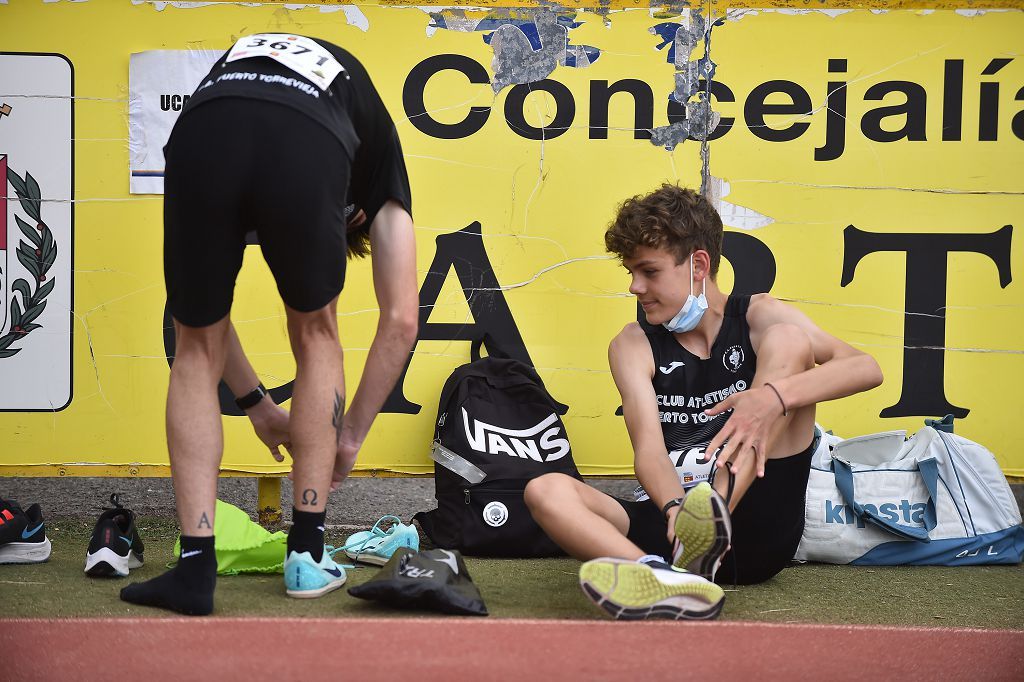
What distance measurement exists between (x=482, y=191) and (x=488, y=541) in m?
1.33

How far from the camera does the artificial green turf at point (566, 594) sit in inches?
90.3

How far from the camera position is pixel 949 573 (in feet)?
10.1

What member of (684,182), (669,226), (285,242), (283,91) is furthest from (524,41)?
(285,242)

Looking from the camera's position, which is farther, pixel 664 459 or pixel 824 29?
pixel 824 29

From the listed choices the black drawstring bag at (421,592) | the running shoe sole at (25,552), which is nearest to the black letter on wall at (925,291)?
the black drawstring bag at (421,592)

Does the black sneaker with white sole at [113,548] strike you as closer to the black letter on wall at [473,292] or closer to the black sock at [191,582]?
the black sock at [191,582]

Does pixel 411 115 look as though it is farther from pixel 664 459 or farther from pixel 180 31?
pixel 664 459

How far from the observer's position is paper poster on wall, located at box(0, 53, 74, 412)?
3639 mm

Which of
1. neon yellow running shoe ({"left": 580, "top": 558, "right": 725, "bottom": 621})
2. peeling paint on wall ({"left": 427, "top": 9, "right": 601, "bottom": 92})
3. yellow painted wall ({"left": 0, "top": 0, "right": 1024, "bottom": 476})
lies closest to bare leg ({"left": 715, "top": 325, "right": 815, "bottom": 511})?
neon yellow running shoe ({"left": 580, "top": 558, "right": 725, "bottom": 621})

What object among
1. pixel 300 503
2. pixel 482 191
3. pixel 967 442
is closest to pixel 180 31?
pixel 482 191

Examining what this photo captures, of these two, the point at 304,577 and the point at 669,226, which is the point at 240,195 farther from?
the point at 669,226

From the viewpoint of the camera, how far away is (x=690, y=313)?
2.78 metres

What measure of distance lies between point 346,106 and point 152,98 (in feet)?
5.61

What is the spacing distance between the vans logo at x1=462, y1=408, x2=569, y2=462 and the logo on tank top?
90cm
